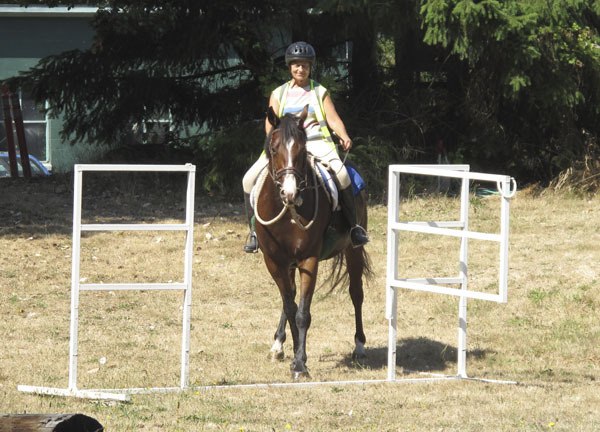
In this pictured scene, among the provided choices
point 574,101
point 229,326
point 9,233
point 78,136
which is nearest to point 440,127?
point 574,101

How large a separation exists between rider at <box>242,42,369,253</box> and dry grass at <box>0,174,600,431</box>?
1670mm

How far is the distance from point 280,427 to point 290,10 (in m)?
12.4

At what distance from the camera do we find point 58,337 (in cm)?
1147

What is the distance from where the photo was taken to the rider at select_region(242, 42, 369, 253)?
32.1ft

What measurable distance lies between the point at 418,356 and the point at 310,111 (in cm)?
261

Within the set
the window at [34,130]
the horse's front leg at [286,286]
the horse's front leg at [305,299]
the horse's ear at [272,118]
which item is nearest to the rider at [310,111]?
the horse's ear at [272,118]

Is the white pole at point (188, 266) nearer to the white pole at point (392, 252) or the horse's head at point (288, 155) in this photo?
the horse's head at point (288, 155)

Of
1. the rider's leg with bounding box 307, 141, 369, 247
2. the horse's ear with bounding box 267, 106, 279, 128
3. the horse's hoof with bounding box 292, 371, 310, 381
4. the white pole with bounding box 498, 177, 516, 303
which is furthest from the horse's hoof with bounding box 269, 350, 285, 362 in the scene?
the white pole with bounding box 498, 177, 516, 303

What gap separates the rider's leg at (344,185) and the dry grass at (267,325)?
3.79 feet

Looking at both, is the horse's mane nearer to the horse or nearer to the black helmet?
the horse

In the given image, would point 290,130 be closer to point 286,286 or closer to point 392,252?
point 392,252

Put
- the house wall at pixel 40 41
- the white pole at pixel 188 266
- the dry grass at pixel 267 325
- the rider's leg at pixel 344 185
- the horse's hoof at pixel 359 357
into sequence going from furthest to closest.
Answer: the house wall at pixel 40 41
the horse's hoof at pixel 359 357
the rider's leg at pixel 344 185
the white pole at pixel 188 266
the dry grass at pixel 267 325

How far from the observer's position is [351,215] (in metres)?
10.2

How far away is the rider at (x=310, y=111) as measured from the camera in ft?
32.1
